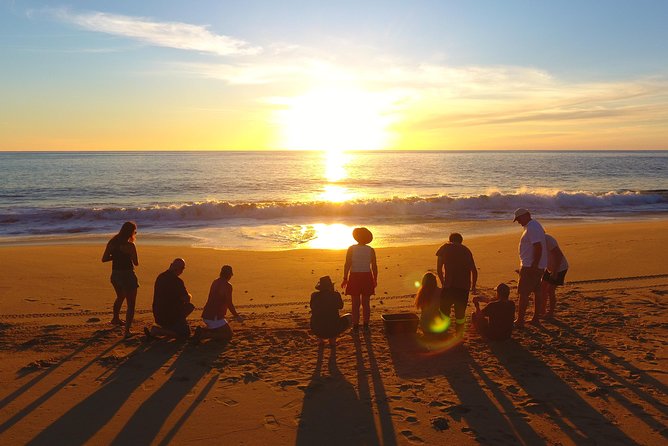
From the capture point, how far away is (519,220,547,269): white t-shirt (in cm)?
728

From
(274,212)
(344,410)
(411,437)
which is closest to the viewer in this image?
(411,437)

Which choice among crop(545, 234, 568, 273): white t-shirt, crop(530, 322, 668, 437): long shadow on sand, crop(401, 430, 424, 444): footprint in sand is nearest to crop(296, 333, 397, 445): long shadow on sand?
crop(401, 430, 424, 444): footprint in sand

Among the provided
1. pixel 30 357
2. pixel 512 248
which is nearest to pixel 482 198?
pixel 512 248

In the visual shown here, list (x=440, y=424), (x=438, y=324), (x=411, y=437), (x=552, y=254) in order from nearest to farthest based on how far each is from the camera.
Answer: (x=411, y=437) → (x=440, y=424) → (x=438, y=324) → (x=552, y=254)

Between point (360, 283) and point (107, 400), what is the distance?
11.6 feet

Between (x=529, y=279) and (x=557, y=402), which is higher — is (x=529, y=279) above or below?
above

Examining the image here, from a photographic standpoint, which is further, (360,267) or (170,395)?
(360,267)

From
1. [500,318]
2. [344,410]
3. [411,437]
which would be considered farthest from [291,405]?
[500,318]

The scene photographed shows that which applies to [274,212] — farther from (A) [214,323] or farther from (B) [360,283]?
(A) [214,323]

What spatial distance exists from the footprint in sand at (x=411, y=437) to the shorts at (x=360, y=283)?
9.64ft

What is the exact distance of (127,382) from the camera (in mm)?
Answer: 5812

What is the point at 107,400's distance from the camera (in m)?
5.36

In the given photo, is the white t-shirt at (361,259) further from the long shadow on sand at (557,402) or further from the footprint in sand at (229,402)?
the footprint in sand at (229,402)

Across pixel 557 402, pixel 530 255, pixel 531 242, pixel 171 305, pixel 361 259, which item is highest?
pixel 531 242
